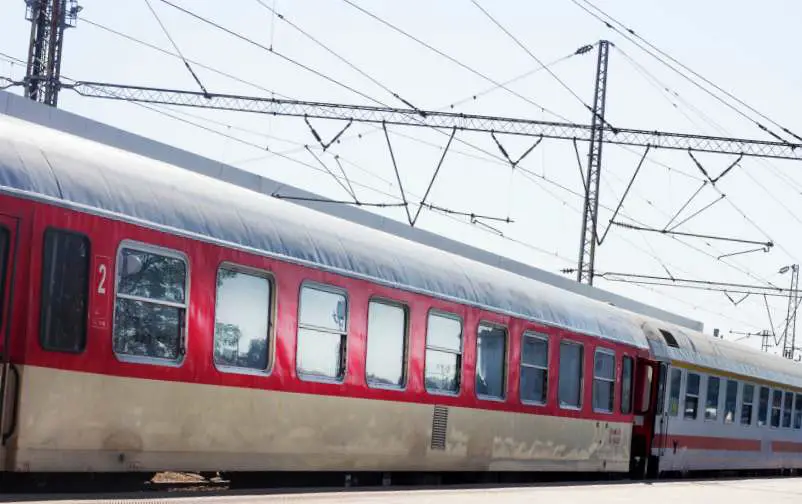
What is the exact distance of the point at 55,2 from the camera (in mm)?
24547

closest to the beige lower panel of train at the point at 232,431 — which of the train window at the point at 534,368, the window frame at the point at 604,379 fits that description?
the train window at the point at 534,368

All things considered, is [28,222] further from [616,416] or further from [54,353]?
[616,416]

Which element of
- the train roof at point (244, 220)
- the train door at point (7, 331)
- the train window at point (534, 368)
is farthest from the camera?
the train window at point (534, 368)

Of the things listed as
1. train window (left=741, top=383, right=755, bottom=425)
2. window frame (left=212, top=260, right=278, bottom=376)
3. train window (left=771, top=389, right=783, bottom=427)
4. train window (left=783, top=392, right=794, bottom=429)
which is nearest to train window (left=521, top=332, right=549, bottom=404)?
window frame (left=212, top=260, right=278, bottom=376)

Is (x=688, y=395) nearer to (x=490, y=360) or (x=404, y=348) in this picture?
(x=490, y=360)

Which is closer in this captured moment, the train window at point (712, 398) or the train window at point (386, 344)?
the train window at point (386, 344)

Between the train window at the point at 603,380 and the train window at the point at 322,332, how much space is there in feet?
24.8

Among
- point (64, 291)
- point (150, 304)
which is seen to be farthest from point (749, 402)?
point (64, 291)

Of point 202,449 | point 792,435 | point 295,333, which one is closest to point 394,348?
point 295,333

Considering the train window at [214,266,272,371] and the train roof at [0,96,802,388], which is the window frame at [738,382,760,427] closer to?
the train roof at [0,96,802,388]

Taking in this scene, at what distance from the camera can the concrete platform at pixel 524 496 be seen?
33.6ft

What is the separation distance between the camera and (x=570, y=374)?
19.4m

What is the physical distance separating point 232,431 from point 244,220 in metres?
1.93

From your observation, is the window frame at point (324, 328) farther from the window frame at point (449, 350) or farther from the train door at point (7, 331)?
the train door at point (7, 331)
